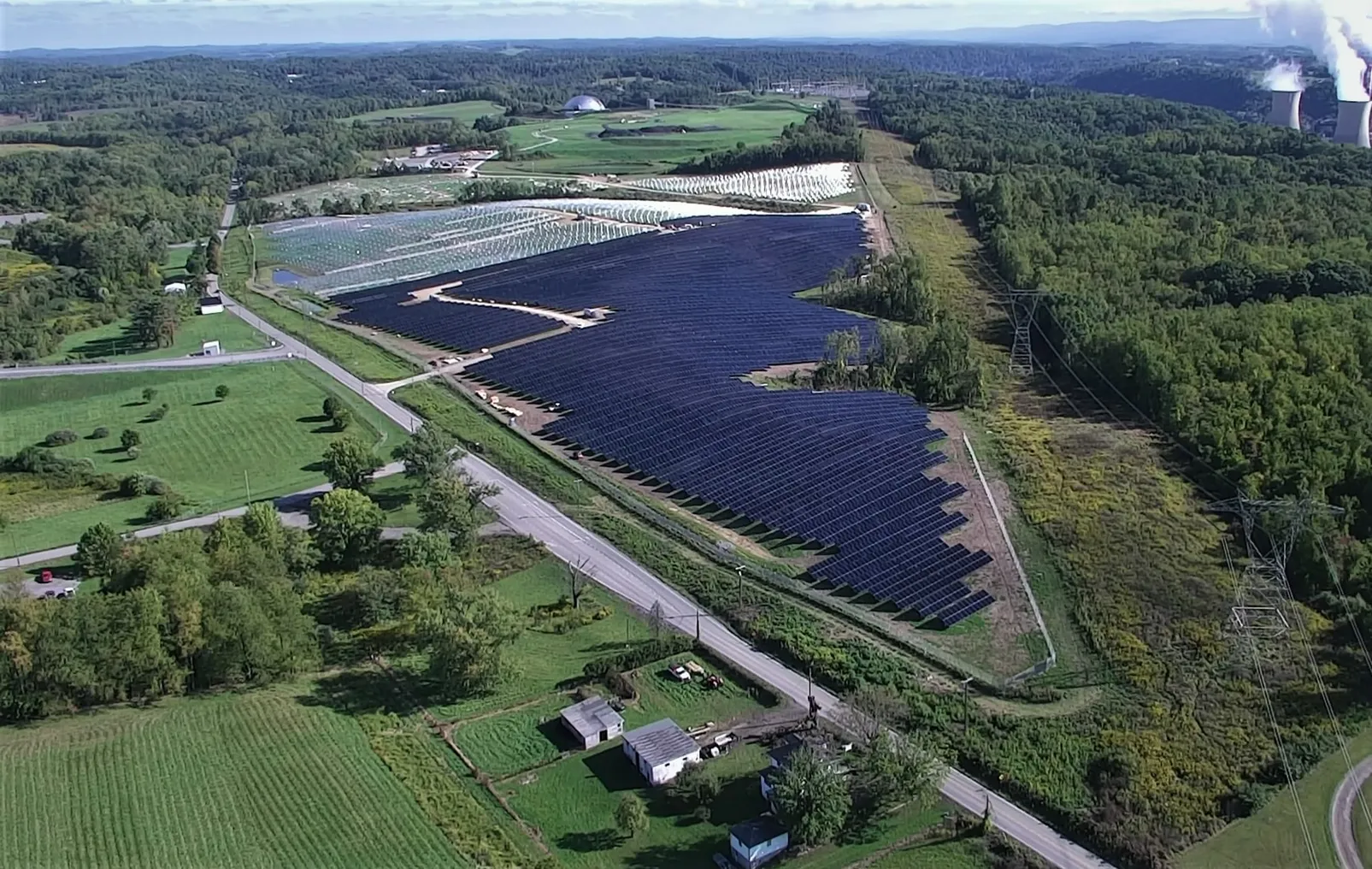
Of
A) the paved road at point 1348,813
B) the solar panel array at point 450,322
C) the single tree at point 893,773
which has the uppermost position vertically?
the solar panel array at point 450,322

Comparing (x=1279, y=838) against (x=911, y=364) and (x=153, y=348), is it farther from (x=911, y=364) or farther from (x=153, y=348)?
(x=153, y=348)

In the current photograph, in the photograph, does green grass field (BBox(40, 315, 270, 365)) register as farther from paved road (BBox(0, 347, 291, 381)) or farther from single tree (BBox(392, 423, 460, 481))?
single tree (BBox(392, 423, 460, 481))

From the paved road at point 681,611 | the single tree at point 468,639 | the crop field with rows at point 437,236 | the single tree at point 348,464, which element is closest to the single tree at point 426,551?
the paved road at point 681,611

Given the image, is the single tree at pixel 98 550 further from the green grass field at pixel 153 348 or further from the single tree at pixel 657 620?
the green grass field at pixel 153 348

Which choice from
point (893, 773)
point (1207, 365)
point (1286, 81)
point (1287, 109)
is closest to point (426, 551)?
point (893, 773)

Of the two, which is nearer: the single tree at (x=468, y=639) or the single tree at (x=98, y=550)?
the single tree at (x=468, y=639)

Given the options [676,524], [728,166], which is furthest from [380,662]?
[728,166]
